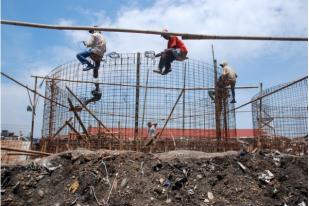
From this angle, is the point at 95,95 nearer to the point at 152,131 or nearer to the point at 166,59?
the point at 152,131

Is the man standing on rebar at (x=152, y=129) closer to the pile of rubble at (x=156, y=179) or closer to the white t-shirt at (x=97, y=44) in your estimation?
the pile of rubble at (x=156, y=179)

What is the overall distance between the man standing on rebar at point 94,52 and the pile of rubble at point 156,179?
2298 mm

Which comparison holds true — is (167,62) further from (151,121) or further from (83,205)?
(83,205)

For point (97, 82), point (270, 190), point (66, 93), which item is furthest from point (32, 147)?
point (270, 190)

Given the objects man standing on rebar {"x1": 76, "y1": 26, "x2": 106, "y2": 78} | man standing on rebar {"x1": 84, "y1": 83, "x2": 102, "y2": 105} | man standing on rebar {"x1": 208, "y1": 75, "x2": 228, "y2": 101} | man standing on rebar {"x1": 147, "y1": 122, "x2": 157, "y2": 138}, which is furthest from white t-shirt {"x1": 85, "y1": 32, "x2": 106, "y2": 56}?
man standing on rebar {"x1": 208, "y1": 75, "x2": 228, "y2": 101}

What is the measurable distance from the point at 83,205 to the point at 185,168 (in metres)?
2.29

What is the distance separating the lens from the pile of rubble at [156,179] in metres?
7.97

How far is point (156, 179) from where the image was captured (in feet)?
27.2

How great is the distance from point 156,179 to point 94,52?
3.77 meters

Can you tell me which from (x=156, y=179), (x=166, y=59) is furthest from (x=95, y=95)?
(x=156, y=179)

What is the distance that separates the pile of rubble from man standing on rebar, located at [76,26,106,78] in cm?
230

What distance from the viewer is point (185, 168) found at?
8672 mm

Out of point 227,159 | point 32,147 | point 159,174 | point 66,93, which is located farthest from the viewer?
point 32,147

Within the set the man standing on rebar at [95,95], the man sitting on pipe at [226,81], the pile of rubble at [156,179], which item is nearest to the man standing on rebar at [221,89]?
the man sitting on pipe at [226,81]
